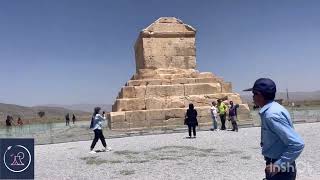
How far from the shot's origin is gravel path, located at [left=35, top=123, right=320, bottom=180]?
8500 millimetres

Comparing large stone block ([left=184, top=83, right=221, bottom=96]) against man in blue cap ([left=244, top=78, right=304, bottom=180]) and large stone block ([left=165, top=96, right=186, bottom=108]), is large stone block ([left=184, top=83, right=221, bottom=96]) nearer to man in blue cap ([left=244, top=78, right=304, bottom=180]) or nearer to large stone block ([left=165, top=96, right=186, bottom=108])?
large stone block ([left=165, top=96, right=186, bottom=108])

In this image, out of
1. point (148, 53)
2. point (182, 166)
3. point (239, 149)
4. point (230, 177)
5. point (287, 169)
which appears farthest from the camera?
point (148, 53)

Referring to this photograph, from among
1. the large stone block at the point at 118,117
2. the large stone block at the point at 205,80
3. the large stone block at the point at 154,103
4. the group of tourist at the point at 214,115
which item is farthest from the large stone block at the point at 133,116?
the large stone block at the point at 205,80

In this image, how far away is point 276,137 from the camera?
3.53 meters

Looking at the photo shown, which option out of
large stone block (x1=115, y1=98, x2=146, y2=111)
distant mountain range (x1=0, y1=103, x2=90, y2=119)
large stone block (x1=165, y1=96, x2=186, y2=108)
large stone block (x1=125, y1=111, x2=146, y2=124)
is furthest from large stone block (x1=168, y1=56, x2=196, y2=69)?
distant mountain range (x1=0, y1=103, x2=90, y2=119)

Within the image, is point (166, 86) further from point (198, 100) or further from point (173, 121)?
point (173, 121)

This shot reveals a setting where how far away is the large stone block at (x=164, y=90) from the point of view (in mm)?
23234

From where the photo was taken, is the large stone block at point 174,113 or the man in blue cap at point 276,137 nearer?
the man in blue cap at point 276,137

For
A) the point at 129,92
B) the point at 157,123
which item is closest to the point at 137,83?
the point at 129,92

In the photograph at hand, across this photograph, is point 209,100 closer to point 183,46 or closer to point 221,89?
point 221,89

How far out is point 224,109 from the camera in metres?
19.4

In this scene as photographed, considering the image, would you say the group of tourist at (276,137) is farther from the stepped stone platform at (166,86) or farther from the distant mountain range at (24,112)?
the distant mountain range at (24,112)

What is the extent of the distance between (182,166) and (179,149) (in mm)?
3338

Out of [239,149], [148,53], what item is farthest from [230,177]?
[148,53]
